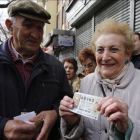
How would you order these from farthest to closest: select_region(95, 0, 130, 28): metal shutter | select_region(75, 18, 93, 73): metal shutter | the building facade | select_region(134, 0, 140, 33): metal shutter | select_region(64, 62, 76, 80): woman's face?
select_region(75, 18, 93, 73): metal shutter, select_region(95, 0, 130, 28): metal shutter, the building facade, select_region(134, 0, 140, 33): metal shutter, select_region(64, 62, 76, 80): woman's face

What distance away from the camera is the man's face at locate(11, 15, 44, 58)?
201 centimetres

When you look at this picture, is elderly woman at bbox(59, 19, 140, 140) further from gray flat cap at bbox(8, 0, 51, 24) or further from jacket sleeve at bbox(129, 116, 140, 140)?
gray flat cap at bbox(8, 0, 51, 24)

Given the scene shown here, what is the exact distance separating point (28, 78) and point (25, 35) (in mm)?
466

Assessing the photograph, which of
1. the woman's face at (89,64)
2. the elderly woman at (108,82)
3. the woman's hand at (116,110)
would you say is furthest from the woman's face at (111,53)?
the woman's face at (89,64)

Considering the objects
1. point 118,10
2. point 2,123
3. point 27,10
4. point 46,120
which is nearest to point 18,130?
point 2,123

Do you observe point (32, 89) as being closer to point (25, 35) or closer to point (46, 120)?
point (46, 120)

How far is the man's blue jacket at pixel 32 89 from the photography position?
1.82m

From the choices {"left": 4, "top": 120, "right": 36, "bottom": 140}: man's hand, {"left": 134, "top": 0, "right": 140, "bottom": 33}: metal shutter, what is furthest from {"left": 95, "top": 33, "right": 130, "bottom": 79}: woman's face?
{"left": 134, "top": 0, "right": 140, "bottom": 33}: metal shutter

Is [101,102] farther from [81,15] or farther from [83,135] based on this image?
[81,15]

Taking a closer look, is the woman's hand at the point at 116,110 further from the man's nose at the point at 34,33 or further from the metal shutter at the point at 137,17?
the metal shutter at the point at 137,17

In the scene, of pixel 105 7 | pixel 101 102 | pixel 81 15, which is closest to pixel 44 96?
pixel 101 102

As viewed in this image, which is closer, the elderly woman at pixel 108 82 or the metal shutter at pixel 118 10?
the elderly woman at pixel 108 82

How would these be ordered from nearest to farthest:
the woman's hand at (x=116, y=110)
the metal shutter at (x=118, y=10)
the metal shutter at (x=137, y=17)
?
the woman's hand at (x=116, y=110) → the metal shutter at (x=137, y=17) → the metal shutter at (x=118, y=10)

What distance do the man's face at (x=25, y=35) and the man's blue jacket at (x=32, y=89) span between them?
0.41ft
